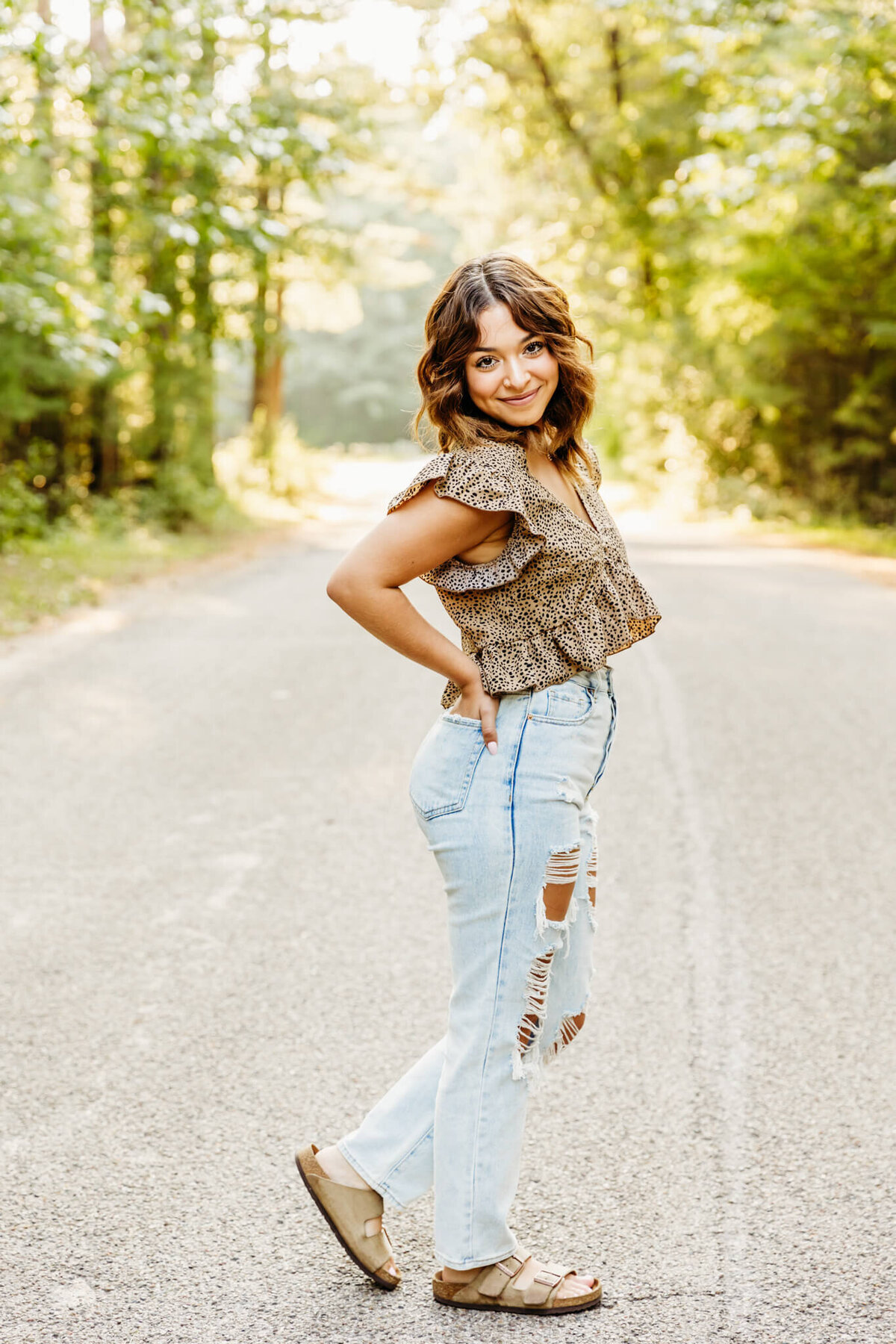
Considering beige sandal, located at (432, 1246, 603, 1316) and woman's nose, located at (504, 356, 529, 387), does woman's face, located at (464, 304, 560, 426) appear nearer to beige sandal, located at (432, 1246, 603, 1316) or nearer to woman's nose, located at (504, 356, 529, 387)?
woman's nose, located at (504, 356, 529, 387)

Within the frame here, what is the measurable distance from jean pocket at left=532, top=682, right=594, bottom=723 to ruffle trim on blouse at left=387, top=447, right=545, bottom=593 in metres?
0.22

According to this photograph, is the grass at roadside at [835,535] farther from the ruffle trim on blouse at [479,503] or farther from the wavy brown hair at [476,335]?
the ruffle trim on blouse at [479,503]

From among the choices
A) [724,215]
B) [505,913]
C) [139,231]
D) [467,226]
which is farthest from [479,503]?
[467,226]

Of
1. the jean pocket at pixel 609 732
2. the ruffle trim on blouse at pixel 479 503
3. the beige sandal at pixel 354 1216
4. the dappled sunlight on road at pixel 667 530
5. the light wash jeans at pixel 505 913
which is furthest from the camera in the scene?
the dappled sunlight on road at pixel 667 530

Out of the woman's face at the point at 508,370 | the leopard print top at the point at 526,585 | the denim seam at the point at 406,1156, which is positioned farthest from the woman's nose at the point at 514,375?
the denim seam at the point at 406,1156

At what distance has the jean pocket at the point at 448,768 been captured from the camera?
241 cm

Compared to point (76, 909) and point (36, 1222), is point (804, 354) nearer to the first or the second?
point (76, 909)

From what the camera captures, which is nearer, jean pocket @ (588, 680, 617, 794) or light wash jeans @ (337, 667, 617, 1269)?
light wash jeans @ (337, 667, 617, 1269)

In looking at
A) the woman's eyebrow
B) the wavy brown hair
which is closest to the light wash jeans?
the wavy brown hair

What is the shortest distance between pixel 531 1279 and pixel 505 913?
0.75 meters

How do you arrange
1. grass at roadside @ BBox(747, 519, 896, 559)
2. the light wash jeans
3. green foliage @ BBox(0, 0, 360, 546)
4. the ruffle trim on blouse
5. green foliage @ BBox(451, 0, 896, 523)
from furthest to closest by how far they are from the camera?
grass at roadside @ BBox(747, 519, 896, 559) < green foliage @ BBox(451, 0, 896, 523) < green foliage @ BBox(0, 0, 360, 546) < the light wash jeans < the ruffle trim on blouse

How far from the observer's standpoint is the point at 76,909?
4.83 meters

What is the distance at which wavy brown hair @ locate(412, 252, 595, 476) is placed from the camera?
2.42m

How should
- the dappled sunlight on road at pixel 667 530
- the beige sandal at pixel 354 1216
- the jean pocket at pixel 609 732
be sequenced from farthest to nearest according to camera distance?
1. the dappled sunlight on road at pixel 667 530
2. the beige sandal at pixel 354 1216
3. the jean pocket at pixel 609 732
